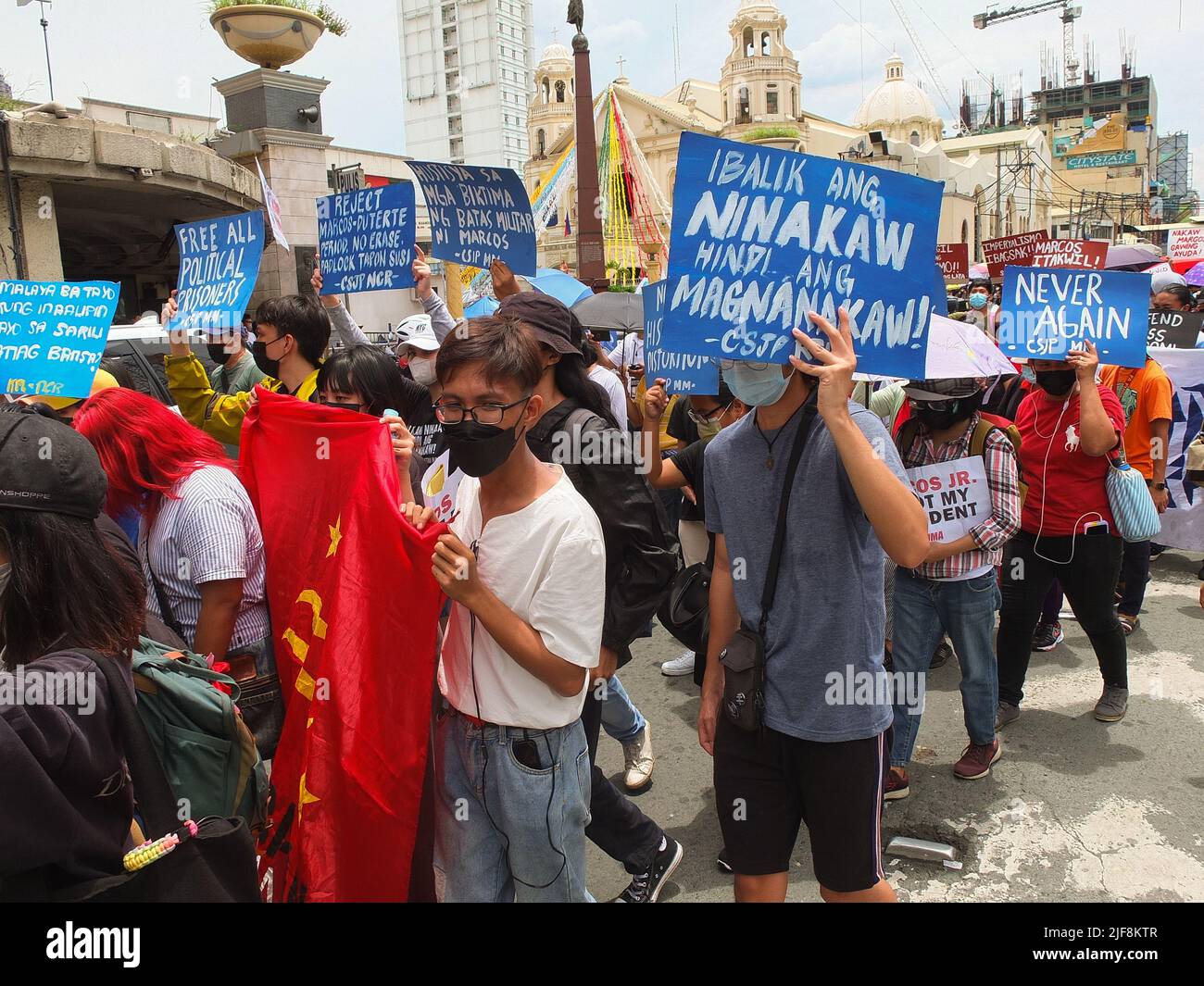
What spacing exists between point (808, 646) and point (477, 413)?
1.02m

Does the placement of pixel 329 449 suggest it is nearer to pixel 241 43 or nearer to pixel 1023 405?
pixel 1023 405

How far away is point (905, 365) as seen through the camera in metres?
2.34

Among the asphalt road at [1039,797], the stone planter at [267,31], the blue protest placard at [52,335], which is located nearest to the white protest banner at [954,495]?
the asphalt road at [1039,797]

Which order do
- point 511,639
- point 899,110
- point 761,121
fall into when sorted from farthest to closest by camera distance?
point 899,110, point 761,121, point 511,639

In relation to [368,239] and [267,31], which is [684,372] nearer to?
[368,239]

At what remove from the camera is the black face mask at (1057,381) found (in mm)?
4383

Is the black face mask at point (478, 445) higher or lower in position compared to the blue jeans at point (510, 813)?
higher

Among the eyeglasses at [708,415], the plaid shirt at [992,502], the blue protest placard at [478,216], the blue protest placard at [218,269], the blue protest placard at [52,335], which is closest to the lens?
the blue protest placard at [52,335]

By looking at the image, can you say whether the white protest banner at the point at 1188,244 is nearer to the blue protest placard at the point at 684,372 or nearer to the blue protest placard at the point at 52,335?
the blue protest placard at the point at 684,372

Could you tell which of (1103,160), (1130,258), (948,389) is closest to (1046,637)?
(948,389)

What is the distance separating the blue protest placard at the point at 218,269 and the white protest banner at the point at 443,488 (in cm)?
225

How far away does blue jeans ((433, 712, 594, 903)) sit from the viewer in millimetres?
2223

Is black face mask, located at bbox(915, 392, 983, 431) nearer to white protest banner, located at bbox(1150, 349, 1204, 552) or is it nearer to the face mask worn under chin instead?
the face mask worn under chin

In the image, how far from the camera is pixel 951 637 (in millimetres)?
3938
